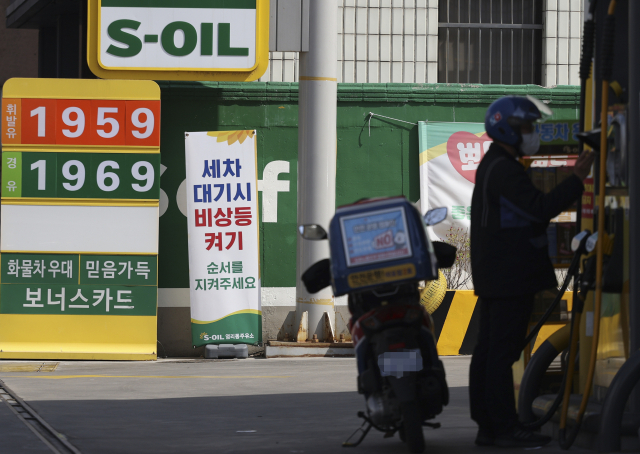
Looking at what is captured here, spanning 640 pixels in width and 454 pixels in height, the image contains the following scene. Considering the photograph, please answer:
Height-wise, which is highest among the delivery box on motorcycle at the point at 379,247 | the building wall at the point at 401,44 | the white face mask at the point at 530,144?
the building wall at the point at 401,44

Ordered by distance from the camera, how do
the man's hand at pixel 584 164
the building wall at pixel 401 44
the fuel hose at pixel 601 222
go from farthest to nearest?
1. the building wall at pixel 401 44
2. the man's hand at pixel 584 164
3. the fuel hose at pixel 601 222

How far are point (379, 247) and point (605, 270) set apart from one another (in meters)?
1.37

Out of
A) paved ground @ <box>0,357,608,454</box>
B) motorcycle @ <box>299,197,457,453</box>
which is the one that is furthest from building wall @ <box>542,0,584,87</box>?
motorcycle @ <box>299,197,457,453</box>

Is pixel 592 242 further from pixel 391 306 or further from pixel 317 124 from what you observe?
pixel 317 124

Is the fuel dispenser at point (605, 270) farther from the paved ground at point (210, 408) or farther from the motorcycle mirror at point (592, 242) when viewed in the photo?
the paved ground at point (210, 408)

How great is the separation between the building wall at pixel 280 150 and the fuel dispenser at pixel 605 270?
23.6 feet

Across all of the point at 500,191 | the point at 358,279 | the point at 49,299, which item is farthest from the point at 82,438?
the point at 49,299

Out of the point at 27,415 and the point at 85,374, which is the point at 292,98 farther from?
the point at 27,415

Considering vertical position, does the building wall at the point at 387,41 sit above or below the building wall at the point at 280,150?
above

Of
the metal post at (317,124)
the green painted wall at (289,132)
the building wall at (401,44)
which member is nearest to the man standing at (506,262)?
the metal post at (317,124)

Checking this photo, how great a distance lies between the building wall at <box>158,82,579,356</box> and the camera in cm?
1292

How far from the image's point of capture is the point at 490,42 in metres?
14.7

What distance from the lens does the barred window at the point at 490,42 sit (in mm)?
14547

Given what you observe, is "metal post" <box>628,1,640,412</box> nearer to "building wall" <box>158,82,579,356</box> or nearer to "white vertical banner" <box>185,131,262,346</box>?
"white vertical banner" <box>185,131,262,346</box>
